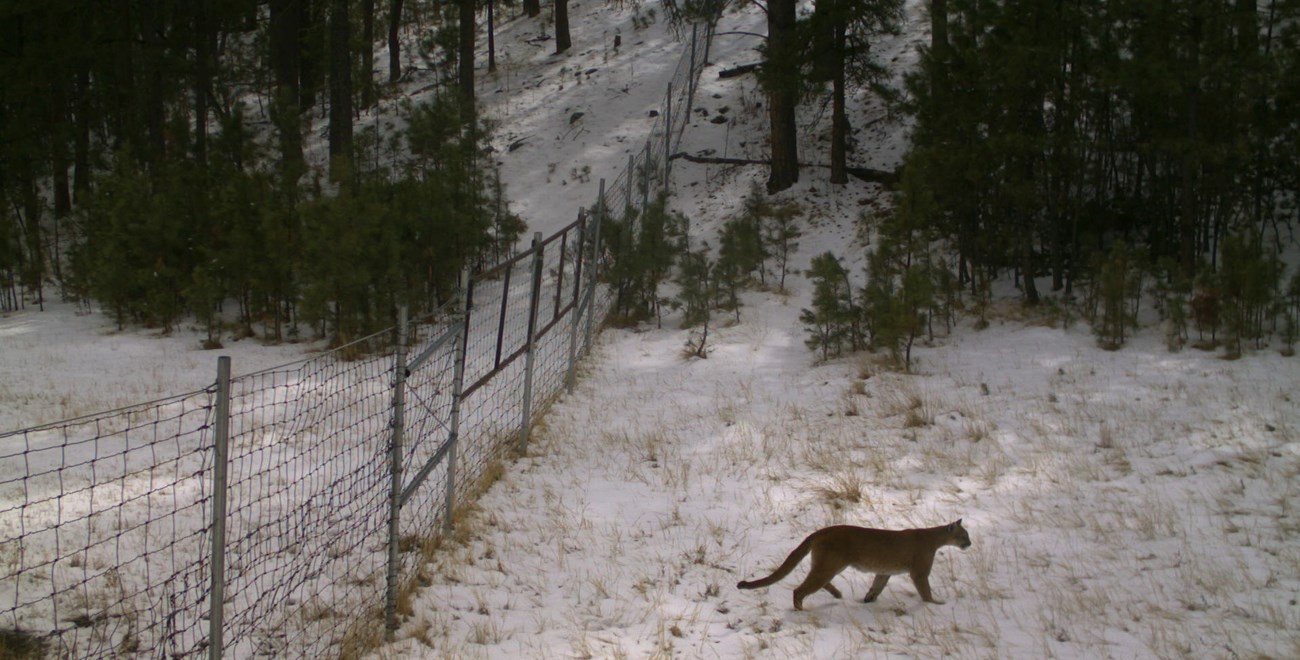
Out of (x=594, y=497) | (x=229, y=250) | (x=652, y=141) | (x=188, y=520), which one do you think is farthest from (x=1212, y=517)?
(x=652, y=141)

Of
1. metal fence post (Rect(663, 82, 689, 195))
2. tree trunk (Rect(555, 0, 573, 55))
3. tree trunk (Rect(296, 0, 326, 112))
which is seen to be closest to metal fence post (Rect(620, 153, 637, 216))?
metal fence post (Rect(663, 82, 689, 195))

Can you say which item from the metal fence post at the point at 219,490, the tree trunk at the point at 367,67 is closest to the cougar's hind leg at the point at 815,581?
the metal fence post at the point at 219,490

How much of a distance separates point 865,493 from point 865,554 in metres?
1.86

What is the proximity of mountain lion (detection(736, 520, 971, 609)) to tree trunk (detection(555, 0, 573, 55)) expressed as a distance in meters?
24.7

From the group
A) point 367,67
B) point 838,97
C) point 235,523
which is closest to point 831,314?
point 838,97

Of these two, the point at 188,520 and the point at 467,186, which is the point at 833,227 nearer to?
the point at 467,186

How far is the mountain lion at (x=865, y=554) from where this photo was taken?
475 centimetres

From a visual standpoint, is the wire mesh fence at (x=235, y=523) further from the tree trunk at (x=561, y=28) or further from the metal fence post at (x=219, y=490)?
the tree trunk at (x=561, y=28)

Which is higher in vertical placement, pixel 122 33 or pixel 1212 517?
pixel 122 33

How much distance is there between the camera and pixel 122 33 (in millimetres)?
18516

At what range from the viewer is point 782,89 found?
1529 centimetres

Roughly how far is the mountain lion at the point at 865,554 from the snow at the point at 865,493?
0.21 m

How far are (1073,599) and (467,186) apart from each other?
1140cm

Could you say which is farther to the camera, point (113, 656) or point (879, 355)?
point (879, 355)
